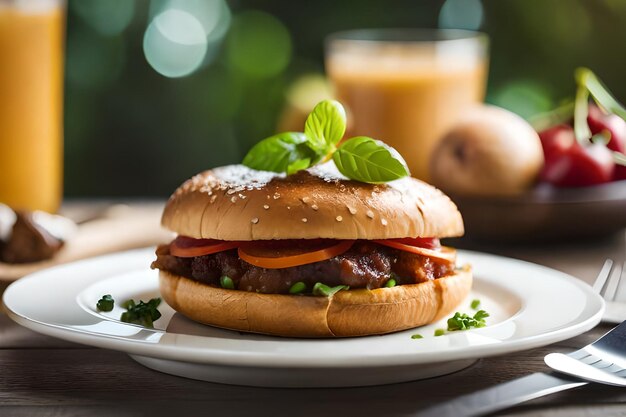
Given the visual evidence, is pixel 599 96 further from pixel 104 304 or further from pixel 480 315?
pixel 104 304

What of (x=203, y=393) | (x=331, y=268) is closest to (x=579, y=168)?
(x=331, y=268)

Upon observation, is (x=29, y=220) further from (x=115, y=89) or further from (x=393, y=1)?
(x=393, y=1)

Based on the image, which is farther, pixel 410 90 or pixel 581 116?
pixel 410 90

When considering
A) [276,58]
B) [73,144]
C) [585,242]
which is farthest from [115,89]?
[585,242]

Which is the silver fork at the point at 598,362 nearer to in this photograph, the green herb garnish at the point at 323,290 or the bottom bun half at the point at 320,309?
the bottom bun half at the point at 320,309

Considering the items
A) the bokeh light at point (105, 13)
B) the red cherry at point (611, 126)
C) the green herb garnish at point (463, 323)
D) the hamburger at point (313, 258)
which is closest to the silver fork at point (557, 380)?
the green herb garnish at point (463, 323)
